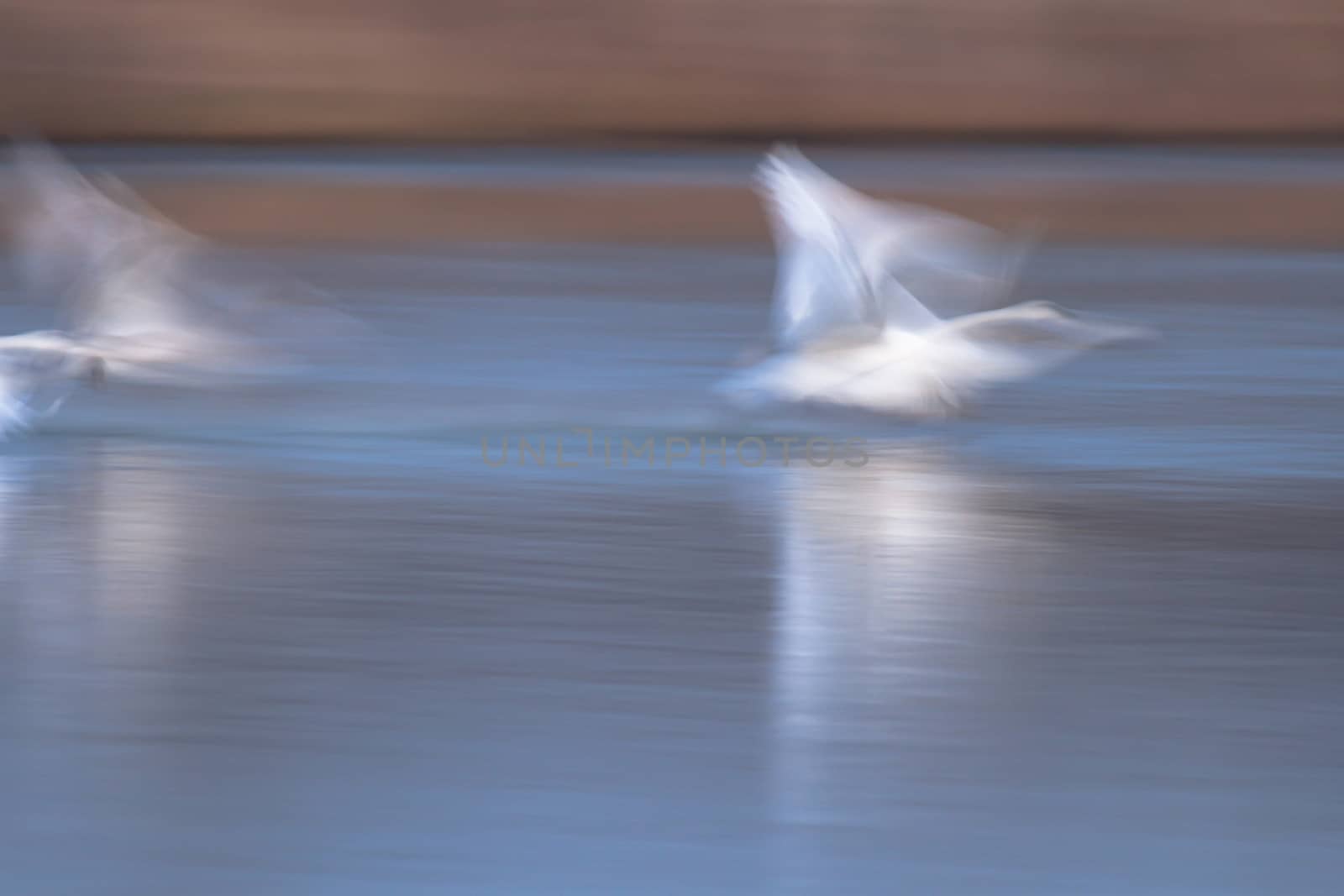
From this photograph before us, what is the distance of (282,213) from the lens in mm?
4105

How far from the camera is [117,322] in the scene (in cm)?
206

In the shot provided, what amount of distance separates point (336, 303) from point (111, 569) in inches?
61.3

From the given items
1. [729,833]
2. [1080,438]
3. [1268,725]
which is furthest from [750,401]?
[729,833]

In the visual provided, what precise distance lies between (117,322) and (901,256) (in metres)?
0.60

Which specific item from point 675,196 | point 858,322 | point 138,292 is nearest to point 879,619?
point 858,322

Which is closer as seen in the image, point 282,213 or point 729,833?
point 729,833

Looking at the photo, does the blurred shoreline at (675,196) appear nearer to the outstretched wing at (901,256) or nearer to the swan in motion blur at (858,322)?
the outstretched wing at (901,256)

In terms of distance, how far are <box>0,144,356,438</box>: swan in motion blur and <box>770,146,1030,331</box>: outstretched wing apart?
487mm

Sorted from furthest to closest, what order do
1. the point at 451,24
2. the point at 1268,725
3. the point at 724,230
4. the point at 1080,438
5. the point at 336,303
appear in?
the point at 451,24
the point at 724,230
the point at 336,303
the point at 1080,438
the point at 1268,725

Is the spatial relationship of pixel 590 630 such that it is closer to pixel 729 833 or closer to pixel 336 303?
pixel 729 833

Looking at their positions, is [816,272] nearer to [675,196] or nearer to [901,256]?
[901,256]

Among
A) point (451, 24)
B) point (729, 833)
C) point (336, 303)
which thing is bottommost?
point (729, 833)

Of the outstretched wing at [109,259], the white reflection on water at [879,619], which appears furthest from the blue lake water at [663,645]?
the outstretched wing at [109,259]

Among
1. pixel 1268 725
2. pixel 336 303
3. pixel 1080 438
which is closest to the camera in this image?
pixel 1268 725
